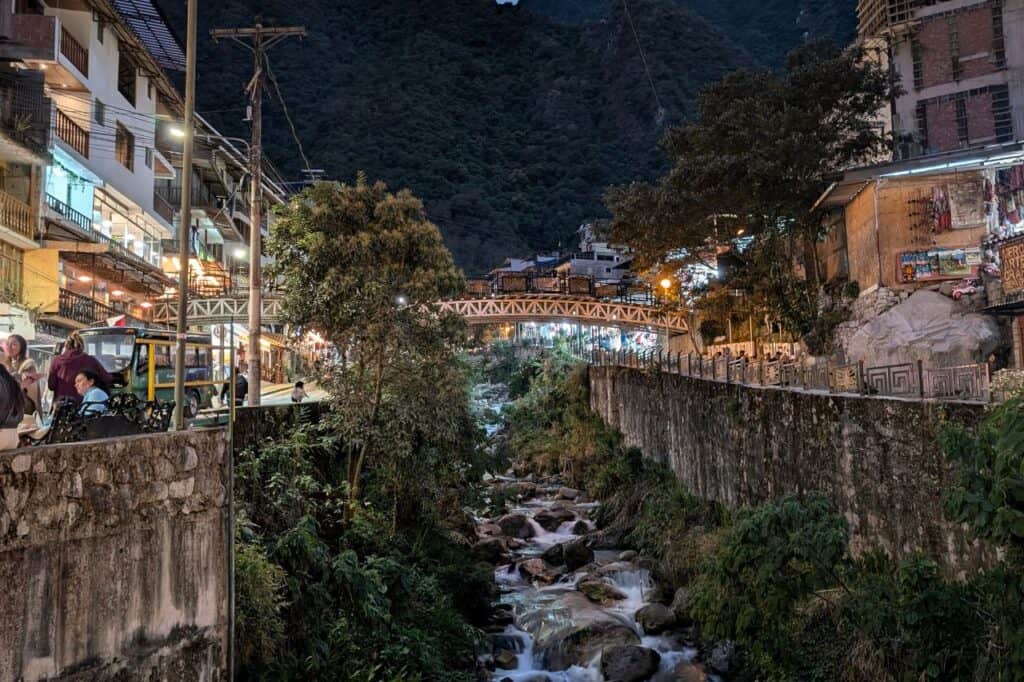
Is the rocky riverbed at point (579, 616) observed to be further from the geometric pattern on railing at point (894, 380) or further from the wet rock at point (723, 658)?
the geometric pattern on railing at point (894, 380)

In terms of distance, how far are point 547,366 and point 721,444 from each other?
28303 mm

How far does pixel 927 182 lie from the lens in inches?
841

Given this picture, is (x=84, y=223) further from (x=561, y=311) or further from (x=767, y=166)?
(x=561, y=311)

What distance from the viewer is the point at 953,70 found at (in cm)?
2944

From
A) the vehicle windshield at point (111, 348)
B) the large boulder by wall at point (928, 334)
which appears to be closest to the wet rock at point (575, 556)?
Result: the large boulder by wall at point (928, 334)

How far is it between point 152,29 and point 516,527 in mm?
29519

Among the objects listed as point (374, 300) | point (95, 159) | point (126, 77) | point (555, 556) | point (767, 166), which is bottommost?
point (555, 556)

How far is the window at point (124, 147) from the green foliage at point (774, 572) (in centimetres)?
2948

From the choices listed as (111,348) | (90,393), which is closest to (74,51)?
(111,348)


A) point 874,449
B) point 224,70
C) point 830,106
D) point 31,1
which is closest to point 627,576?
point 874,449

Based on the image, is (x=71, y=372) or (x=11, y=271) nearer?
(x=71, y=372)

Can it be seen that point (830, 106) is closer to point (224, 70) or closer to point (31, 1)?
point (31, 1)

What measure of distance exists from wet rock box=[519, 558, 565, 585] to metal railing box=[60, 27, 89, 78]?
23.9 meters

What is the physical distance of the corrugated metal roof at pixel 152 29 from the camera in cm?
3069
